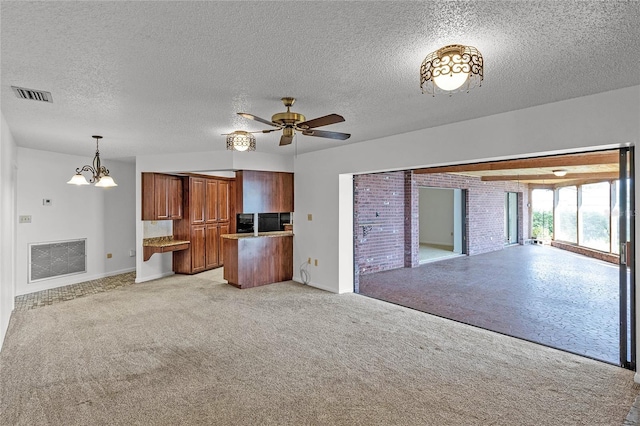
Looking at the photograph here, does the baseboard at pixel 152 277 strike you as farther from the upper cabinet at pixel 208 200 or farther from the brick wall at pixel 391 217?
the brick wall at pixel 391 217

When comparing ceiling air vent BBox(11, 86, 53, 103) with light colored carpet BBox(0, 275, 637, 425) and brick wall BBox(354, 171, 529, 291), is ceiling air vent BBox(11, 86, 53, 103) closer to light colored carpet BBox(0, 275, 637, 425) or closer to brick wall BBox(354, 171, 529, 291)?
light colored carpet BBox(0, 275, 637, 425)

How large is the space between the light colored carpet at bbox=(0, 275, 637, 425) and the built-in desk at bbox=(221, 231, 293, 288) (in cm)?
138

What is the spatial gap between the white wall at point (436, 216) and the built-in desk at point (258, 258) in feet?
20.5

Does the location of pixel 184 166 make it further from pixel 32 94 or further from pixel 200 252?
pixel 32 94

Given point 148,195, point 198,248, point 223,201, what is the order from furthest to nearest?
point 223,201 < point 198,248 < point 148,195

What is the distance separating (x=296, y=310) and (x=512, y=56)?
3.73 m

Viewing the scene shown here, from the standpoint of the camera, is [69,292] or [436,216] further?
[436,216]

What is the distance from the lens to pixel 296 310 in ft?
15.2

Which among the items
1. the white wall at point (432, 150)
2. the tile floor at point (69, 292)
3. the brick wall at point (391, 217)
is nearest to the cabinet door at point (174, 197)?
the tile floor at point (69, 292)

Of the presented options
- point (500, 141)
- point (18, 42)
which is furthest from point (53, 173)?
point (500, 141)

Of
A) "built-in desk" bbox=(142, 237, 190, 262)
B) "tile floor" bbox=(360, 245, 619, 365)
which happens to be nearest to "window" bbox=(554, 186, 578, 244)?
"tile floor" bbox=(360, 245, 619, 365)

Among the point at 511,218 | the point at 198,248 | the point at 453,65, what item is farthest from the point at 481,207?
the point at 453,65

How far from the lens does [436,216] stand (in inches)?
470

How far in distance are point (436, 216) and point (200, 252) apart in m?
8.24
